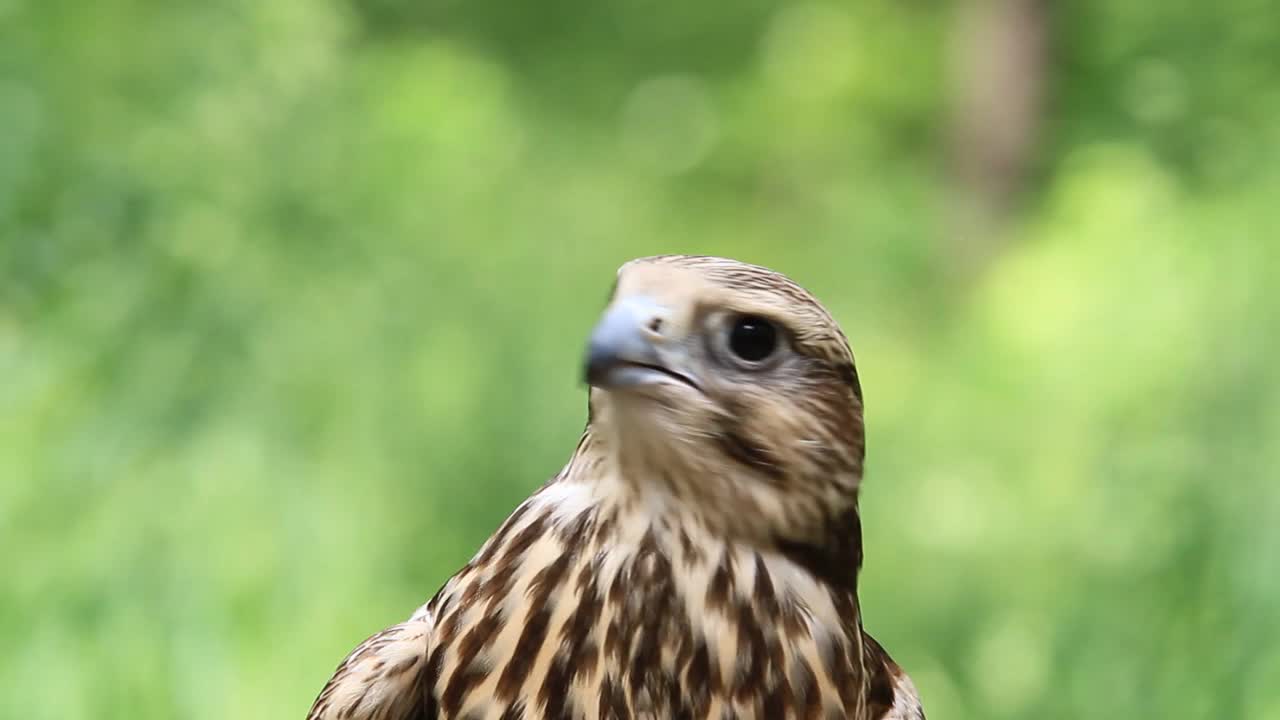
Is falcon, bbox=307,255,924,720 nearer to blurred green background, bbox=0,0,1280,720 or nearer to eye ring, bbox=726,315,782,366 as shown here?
eye ring, bbox=726,315,782,366

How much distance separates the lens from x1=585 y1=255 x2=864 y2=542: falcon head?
110 cm

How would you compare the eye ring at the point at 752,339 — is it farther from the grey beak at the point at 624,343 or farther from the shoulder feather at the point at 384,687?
the shoulder feather at the point at 384,687

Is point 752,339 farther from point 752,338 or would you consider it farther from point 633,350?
point 633,350

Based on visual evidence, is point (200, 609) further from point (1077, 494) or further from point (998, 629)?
point (1077, 494)

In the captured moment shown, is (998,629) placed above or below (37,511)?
below

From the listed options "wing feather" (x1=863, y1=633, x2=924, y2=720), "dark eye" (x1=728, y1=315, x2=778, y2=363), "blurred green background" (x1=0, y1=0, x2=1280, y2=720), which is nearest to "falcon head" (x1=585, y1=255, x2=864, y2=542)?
"dark eye" (x1=728, y1=315, x2=778, y2=363)

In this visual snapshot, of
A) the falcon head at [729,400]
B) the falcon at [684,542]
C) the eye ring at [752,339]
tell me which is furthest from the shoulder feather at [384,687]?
the eye ring at [752,339]

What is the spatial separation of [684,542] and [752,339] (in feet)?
0.61

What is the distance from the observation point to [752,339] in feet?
3.77

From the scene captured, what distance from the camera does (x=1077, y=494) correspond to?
2729mm

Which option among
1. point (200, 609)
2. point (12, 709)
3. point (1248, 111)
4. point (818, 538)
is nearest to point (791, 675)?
point (818, 538)

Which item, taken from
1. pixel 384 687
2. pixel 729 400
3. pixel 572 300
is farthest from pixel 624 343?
pixel 572 300

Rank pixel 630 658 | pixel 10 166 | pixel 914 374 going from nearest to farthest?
pixel 630 658 → pixel 10 166 → pixel 914 374

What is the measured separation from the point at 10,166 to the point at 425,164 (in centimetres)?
83
